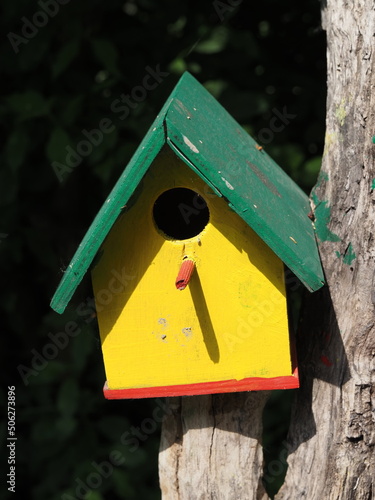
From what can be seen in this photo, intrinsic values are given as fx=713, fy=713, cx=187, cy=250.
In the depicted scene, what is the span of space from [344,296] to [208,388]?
1.46 feet

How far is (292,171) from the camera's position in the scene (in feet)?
9.41

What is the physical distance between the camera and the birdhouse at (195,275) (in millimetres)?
1643

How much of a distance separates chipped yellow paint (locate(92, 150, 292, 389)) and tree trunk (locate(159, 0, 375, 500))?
23 centimetres

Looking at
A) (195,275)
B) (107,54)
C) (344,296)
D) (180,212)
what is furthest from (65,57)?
(344,296)

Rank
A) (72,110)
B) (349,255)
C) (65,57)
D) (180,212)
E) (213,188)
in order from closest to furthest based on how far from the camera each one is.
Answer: (213,188)
(349,255)
(180,212)
(65,57)
(72,110)

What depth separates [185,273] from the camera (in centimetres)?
162

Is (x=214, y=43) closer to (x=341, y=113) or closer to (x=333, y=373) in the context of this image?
(x=341, y=113)

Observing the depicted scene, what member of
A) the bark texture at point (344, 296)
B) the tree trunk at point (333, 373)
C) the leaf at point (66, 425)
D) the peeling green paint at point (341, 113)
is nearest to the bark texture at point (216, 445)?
the tree trunk at point (333, 373)

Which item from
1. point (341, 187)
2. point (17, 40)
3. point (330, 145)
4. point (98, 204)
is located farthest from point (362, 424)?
point (17, 40)

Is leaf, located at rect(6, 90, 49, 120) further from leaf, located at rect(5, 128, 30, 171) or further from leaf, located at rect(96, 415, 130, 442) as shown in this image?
leaf, located at rect(96, 415, 130, 442)

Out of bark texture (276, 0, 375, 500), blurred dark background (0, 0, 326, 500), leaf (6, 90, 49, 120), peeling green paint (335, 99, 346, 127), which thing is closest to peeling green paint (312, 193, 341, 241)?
bark texture (276, 0, 375, 500)

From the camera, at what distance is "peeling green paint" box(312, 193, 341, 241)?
194 centimetres

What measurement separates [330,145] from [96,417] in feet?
6.96

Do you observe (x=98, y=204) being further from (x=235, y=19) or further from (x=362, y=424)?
(x=362, y=424)
